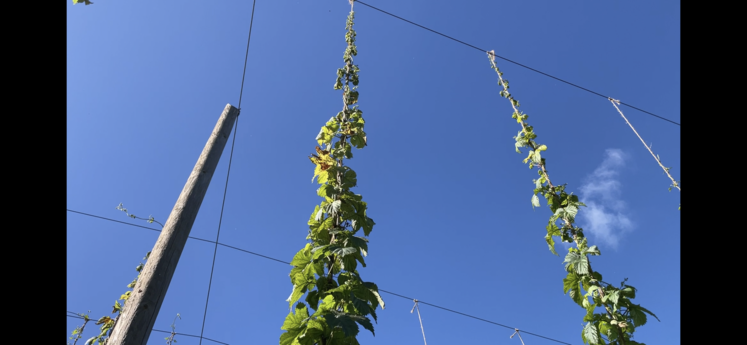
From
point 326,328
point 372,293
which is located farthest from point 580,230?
point 326,328

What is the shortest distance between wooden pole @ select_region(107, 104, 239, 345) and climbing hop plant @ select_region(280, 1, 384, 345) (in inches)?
22.6

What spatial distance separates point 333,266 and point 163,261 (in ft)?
2.63

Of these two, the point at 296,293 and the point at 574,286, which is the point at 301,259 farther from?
the point at 574,286

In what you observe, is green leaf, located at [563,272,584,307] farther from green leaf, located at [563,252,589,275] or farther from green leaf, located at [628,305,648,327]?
green leaf, located at [628,305,648,327]

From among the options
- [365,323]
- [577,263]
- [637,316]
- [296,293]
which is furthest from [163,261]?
[637,316]

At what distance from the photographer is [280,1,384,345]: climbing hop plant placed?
1.54 metres

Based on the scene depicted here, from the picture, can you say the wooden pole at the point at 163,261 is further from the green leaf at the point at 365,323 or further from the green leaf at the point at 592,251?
the green leaf at the point at 592,251

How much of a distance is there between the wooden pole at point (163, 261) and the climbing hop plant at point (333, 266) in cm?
58

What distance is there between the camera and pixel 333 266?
6.15ft

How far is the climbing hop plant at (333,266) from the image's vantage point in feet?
5.04

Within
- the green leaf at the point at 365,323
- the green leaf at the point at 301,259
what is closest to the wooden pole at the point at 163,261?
the green leaf at the point at 301,259

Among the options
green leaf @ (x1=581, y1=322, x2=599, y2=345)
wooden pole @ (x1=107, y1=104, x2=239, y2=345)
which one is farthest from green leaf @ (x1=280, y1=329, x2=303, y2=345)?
green leaf @ (x1=581, y1=322, x2=599, y2=345)
